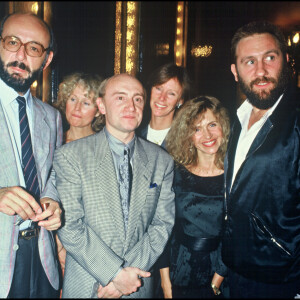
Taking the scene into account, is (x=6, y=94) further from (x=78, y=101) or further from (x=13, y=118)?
(x=78, y=101)

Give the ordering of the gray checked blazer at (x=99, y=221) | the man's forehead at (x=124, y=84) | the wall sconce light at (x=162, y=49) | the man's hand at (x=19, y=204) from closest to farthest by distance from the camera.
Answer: the man's hand at (x=19, y=204) → the gray checked blazer at (x=99, y=221) → the man's forehead at (x=124, y=84) → the wall sconce light at (x=162, y=49)

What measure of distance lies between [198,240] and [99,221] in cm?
86

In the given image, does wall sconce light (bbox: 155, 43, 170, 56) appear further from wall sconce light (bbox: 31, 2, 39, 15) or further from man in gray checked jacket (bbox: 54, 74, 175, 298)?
man in gray checked jacket (bbox: 54, 74, 175, 298)

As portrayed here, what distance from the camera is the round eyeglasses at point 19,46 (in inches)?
64.5

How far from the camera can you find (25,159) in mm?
1593

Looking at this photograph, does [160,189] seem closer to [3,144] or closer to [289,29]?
[3,144]

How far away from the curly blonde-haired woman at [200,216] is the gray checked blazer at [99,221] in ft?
1.16

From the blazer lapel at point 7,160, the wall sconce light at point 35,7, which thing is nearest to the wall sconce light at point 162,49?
the wall sconce light at point 35,7

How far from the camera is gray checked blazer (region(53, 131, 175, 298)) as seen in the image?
1535 mm

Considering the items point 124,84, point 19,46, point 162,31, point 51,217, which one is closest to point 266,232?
point 51,217

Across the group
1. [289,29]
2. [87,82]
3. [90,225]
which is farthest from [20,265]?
[289,29]

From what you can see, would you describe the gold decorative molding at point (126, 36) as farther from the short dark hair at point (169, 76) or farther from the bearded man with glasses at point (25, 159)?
the bearded man with glasses at point (25, 159)

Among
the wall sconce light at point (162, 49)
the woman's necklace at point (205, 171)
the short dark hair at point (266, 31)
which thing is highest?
the wall sconce light at point (162, 49)

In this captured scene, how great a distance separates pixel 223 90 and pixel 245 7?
5.58 ft
